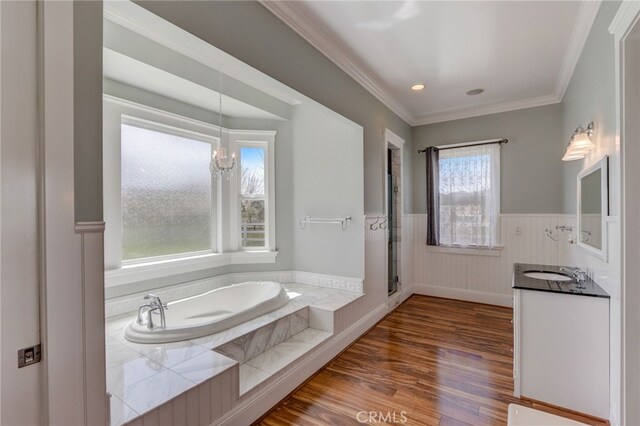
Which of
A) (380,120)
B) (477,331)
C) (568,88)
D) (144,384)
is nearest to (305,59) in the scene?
(380,120)

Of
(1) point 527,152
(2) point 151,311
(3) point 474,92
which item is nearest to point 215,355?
(2) point 151,311

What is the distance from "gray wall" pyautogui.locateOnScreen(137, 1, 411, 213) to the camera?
1536mm

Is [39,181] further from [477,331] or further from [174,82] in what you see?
[477,331]

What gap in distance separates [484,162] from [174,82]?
12.6ft

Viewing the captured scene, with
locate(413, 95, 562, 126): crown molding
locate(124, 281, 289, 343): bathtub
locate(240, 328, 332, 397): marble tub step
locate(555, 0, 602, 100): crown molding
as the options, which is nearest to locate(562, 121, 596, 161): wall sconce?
locate(555, 0, 602, 100): crown molding

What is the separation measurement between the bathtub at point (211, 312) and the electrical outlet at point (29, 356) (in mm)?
1169

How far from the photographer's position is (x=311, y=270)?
3.72 m

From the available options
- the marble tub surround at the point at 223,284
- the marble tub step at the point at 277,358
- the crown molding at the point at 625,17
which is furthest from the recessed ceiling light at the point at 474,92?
the marble tub step at the point at 277,358

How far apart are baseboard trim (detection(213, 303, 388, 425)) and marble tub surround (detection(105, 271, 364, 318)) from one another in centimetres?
48

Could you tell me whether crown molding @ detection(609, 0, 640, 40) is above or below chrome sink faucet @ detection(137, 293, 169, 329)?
above

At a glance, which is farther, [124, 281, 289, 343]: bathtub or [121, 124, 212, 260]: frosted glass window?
[121, 124, 212, 260]: frosted glass window

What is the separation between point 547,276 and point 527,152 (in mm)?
2042
